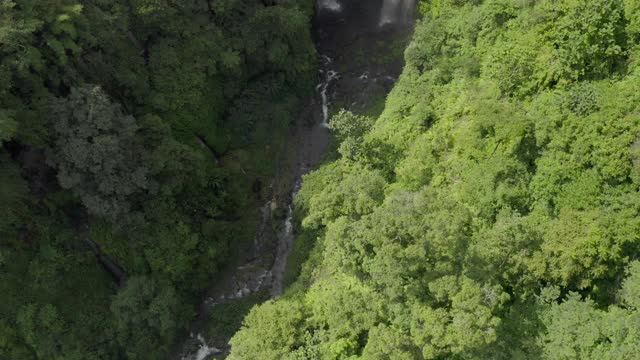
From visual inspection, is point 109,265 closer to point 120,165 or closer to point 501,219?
point 120,165

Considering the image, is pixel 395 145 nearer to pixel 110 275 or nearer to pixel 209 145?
pixel 209 145

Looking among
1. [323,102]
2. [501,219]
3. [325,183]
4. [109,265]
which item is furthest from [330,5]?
[501,219]

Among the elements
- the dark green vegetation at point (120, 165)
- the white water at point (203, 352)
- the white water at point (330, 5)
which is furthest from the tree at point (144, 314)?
the white water at point (330, 5)

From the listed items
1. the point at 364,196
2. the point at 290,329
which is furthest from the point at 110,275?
the point at 364,196

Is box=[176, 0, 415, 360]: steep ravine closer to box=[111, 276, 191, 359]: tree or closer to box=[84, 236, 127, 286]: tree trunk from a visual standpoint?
box=[111, 276, 191, 359]: tree

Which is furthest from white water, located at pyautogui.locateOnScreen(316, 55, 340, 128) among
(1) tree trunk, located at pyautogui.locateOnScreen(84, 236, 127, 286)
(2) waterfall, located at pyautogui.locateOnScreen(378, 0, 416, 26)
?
(1) tree trunk, located at pyautogui.locateOnScreen(84, 236, 127, 286)

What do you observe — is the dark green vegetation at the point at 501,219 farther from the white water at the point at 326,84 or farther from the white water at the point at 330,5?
the white water at the point at 330,5
